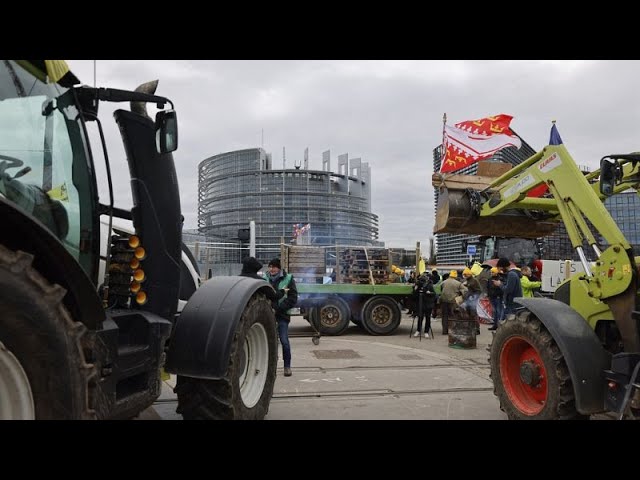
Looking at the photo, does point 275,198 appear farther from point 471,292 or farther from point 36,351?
point 36,351

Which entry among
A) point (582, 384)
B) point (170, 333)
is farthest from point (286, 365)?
point (582, 384)

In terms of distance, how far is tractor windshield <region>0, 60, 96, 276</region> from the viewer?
2584mm

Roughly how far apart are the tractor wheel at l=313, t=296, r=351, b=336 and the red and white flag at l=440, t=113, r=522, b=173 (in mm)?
4965

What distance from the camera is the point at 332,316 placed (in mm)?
12000

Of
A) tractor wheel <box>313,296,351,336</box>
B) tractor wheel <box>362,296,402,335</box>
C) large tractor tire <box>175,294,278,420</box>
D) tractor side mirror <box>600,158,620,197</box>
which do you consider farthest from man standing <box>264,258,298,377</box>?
tractor wheel <box>362,296,402,335</box>

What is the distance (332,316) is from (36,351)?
10213 millimetres

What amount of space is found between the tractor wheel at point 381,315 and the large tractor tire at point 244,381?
764 cm

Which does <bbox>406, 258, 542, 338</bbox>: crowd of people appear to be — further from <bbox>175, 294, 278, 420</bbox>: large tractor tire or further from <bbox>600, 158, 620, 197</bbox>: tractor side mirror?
<bbox>175, 294, 278, 420</bbox>: large tractor tire

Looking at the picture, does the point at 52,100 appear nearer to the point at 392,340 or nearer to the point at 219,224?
the point at 392,340

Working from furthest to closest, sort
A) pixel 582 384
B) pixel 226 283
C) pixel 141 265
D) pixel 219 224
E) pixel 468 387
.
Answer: pixel 219 224 → pixel 468 387 → pixel 226 283 → pixel 582 384 → pixel 141 265

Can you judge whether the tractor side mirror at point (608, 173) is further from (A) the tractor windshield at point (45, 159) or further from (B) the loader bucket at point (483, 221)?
(A) the tractor windshield at point (45, 159)

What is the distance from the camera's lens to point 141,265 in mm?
3436

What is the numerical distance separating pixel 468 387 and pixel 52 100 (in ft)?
19.5

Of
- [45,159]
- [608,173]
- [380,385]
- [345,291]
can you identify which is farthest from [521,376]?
[345,291]
